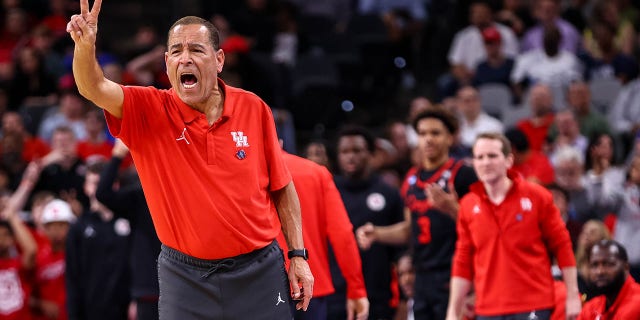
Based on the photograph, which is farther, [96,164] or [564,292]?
[96,164]

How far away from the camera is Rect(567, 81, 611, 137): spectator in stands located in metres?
12.5

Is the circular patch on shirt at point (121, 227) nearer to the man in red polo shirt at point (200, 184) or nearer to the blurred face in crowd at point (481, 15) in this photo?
the man in red polo shirt at point (200, 184)

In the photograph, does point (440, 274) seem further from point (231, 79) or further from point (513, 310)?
point (231, 79)

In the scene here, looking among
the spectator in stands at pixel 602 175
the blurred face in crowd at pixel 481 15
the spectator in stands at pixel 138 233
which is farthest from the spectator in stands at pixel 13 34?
the spectator in stands at pixel 602 175

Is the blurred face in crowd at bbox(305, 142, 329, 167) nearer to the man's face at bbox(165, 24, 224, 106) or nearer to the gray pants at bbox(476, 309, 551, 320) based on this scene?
the gray pants at bbox(476, 309, 551, 320)

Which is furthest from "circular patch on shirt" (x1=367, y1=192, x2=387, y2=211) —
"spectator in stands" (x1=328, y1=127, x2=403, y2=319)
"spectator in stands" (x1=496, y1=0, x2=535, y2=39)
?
"spectator in stands" (x1=496, y1=0, x2=535, y2=39)

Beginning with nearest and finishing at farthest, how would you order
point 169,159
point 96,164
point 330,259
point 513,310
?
1. point 169,159
2. point 513,310
3. point 330,259
4. point 96,164

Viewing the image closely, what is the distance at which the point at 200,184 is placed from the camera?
5074 millimetres

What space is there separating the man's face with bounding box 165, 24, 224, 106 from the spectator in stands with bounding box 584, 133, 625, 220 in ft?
21.2

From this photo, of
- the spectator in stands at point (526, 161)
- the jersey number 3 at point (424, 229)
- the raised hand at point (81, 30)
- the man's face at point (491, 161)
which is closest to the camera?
the raised hand at point (81, 30)

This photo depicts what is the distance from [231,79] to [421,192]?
469cm

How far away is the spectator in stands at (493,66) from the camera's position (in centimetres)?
1406

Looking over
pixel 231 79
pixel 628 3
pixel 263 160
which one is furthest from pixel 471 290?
pixel 628 3

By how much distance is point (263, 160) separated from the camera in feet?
17.5
